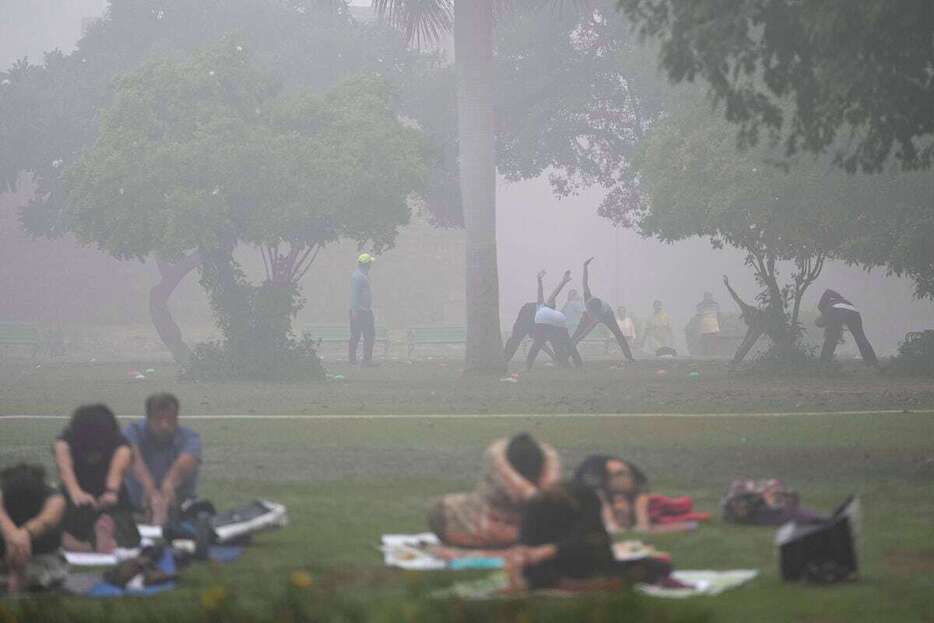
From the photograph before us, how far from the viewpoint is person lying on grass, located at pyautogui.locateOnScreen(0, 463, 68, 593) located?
8562 mm

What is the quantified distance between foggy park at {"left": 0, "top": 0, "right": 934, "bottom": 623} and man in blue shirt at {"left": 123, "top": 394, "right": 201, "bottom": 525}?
0.03 metres

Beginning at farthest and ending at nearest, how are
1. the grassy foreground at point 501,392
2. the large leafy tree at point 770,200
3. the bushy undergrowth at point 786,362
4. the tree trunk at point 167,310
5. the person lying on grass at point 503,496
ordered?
the tree trunk at point 167,310
the bushy undergrowth at point 786,362
the large leafy tree at point 770,200
the grassy foreground at point 501,392
the person lying on grass at point 503,496

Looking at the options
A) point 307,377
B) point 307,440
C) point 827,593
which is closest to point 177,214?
point 307,377

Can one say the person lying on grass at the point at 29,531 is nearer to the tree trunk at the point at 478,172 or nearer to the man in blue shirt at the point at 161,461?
the man in blue shirt at the point at 161,461

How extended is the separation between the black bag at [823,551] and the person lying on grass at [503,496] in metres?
1.45

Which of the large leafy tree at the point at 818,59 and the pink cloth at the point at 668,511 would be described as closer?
the pink cloth at the point at 668,511

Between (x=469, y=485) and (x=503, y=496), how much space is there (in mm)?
3761

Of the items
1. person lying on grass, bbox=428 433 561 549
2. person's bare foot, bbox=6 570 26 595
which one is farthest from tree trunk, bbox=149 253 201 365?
person's bare foot, bbox=6 570 26 595

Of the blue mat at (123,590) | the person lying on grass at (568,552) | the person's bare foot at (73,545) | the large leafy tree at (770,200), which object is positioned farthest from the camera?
the large leafy tree at (770,200)

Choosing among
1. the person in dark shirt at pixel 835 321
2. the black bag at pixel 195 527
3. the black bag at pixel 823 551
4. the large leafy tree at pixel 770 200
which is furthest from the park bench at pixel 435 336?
the black bag at pixel 823 551

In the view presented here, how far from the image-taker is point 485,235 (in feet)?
103

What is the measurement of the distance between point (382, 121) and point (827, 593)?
23.3 m

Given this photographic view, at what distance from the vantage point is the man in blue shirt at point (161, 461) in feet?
35.9

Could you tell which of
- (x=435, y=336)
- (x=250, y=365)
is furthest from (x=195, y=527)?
(x=435, y=336)
